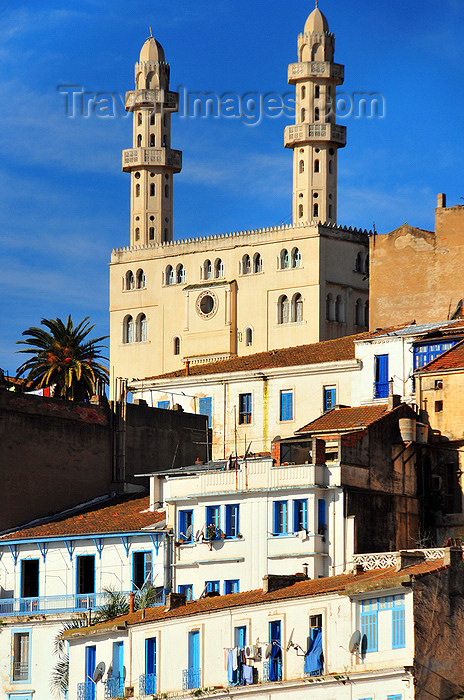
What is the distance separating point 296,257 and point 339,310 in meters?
4.69

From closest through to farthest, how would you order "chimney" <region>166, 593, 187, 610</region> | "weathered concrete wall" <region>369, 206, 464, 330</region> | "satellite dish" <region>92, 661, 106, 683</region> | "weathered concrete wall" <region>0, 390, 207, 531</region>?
1. "satellite dish" <region>92, 661, 106, 683</region>
2. "chimney" <region>166, 593, 187, 610</region>
3. "weathered concrete wall" <region>0, 390, 207, 531</region>
4. "weathered concrete wall" <region>369, 206, 464, 330</region>

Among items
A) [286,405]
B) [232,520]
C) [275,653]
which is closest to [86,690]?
[232,520]

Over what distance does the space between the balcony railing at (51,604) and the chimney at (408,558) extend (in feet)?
43.4

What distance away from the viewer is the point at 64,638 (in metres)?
58.6

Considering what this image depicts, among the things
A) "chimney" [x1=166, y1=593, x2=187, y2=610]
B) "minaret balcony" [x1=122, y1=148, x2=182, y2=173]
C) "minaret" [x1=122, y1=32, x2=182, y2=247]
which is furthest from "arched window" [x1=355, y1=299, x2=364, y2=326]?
"chimney" [x1=166, y1=593, x2=187, y2=610]

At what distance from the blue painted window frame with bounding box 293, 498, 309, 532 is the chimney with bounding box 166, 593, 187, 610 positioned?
14.2ft

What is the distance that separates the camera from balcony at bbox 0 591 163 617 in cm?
6319

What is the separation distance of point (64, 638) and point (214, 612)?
6784 mm

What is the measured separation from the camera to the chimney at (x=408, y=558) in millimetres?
53312

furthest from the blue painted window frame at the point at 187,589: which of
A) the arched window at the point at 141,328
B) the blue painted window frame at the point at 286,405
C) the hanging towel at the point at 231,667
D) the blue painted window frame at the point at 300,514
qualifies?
the arched window at the point at 141,328

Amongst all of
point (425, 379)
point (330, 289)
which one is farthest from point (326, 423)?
point (330, 289)

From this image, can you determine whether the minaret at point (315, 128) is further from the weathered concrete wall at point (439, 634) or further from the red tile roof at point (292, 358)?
the weathered concrete wall at point (439, 634)

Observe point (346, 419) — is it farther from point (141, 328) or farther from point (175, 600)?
point (141, 328)

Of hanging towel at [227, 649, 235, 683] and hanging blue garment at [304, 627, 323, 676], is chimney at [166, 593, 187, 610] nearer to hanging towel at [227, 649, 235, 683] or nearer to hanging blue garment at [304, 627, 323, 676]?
hanging towel at [227, 649, 235, 683]
